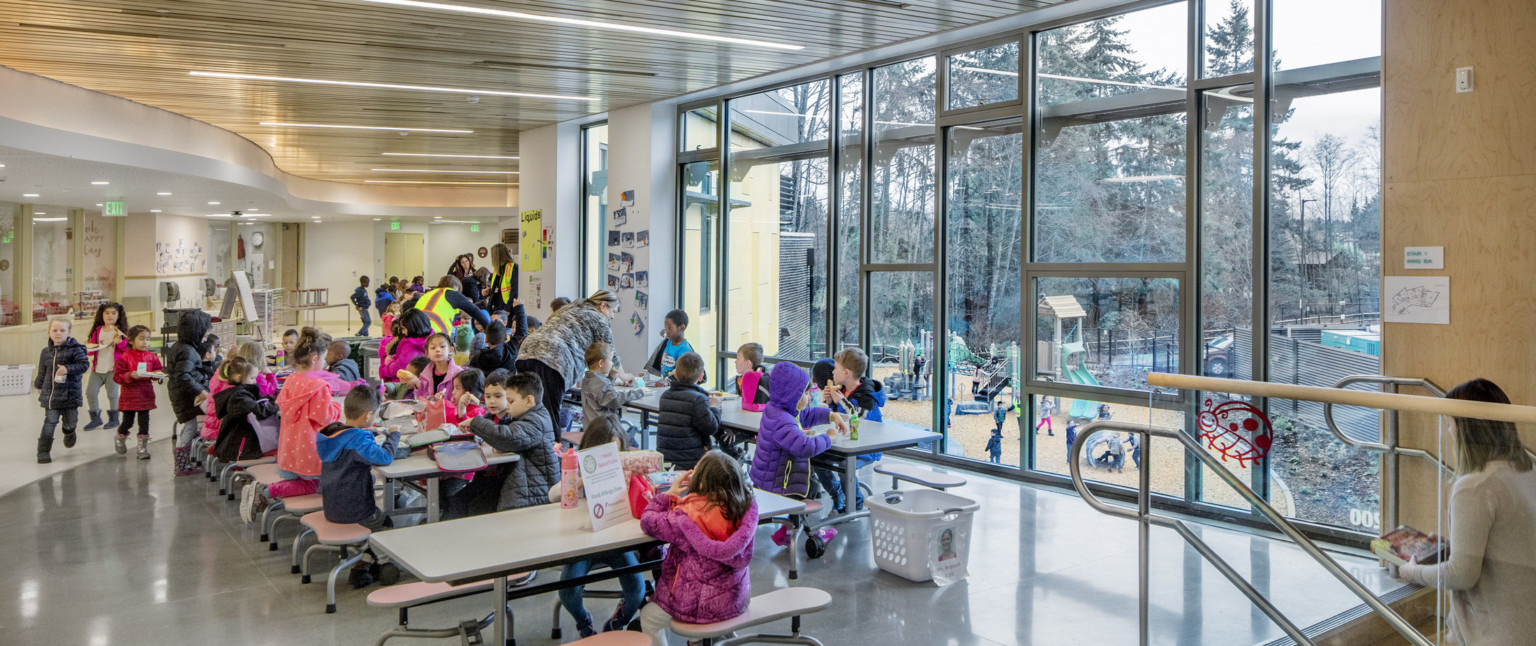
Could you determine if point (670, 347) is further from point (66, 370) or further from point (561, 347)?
point (66, 370)

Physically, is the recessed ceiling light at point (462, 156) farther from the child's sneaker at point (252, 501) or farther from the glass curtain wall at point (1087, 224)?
the child's sneaker at point (252, 501)

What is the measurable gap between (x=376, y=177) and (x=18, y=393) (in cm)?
807

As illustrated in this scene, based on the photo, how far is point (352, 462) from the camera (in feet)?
16.7

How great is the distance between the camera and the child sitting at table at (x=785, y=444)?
5406 millimetres

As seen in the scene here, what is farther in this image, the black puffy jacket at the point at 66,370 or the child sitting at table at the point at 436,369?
the black puffy jacket at the point at 66,370

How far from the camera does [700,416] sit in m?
5.80

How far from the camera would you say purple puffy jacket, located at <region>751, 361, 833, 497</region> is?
541 centimetres

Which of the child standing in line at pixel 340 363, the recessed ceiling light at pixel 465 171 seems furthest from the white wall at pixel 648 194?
the recessed ceiling light at pixel 465 171

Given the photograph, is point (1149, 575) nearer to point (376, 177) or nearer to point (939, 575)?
point (939, 575)

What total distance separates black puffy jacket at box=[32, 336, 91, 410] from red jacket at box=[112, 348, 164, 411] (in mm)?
376

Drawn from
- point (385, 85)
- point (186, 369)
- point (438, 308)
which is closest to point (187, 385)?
point (186, 369)

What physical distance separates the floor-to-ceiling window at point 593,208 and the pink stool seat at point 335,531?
768 cm

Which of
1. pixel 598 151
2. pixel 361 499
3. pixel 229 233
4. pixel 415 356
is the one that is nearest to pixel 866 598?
pixel 361 499

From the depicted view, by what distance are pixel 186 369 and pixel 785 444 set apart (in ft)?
18.2
